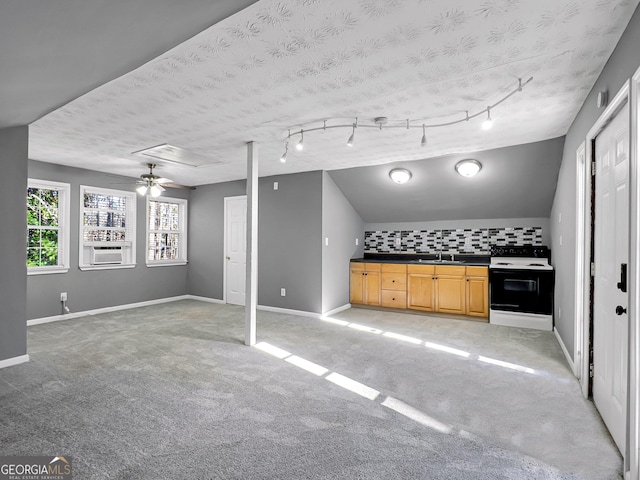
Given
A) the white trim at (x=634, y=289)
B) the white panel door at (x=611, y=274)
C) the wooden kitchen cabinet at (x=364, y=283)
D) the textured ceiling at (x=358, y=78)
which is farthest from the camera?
the wooden kitchen cabinet at (x=364, y=283)

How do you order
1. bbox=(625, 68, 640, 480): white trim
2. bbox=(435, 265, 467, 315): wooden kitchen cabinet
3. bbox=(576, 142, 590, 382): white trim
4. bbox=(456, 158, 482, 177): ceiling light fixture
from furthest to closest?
bbox=(435, 265, 467, 315): wooden kitchen cabinet, bbox=(456, 158, 482, 177): ceiling light fixture, bbox=(576, 142, 590, 382): white trim, bbox=(625, 68, 640, 480): white trim

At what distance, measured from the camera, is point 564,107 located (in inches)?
120

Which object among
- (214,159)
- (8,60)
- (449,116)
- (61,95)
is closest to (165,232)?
(214,159)

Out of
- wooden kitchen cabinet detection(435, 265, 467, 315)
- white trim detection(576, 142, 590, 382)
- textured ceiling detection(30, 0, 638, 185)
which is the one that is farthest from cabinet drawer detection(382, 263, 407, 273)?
white trim detection(576, 142, 590, 382)

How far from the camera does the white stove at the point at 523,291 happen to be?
4742mm

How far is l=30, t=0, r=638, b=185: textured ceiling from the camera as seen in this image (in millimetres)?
1821

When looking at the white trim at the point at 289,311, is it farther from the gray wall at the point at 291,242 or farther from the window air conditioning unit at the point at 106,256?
the window air conditioning unit at the point at 106,256

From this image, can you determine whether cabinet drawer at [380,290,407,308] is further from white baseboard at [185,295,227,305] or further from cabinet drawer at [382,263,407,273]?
white baseboard at [185,295,227,305]

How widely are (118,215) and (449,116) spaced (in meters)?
5.64

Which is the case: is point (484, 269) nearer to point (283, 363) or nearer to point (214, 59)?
point (283, 363)

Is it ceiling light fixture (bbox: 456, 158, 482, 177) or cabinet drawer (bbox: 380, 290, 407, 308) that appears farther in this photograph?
cabinet drawer (bbox: 380, 290, 407, 308)

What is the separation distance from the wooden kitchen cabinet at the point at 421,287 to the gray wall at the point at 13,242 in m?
5.06

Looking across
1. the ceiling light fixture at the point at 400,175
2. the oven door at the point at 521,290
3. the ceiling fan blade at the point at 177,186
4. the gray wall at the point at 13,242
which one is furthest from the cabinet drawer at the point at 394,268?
the gray wall at the point at 13,242

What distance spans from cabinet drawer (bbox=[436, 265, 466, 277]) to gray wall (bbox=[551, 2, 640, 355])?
1225mm
